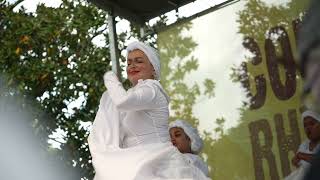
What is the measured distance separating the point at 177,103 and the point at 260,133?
0.95m

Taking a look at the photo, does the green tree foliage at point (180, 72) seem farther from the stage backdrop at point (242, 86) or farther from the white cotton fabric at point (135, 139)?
the white cotton fabric at point (135, 139)

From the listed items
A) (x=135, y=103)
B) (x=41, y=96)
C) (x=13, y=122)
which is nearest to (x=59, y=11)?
(x=41, y=96)

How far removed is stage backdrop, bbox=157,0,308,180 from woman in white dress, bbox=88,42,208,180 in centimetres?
142

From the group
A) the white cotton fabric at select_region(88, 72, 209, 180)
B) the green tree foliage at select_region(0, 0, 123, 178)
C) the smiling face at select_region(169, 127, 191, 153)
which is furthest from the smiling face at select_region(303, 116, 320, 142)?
the green tree foliage at select_region(0, 0, 123, 178)

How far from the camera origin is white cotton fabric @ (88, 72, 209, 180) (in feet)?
8.75

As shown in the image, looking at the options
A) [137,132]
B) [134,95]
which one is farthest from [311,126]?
[134,95]

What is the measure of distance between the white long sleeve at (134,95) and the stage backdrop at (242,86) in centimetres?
151

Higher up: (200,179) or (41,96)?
(41,96)

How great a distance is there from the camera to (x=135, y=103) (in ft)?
9.06

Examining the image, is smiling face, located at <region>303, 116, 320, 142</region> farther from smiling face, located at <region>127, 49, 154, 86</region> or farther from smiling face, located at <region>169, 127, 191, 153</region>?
smiling face, located at <region>127, 49, 154, 86</region>

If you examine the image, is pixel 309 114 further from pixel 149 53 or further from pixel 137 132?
pixel 137 132

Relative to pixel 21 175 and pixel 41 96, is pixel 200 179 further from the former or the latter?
pixel 41 96

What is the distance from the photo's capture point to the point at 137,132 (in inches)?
114

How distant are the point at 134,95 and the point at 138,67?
1.28ft
